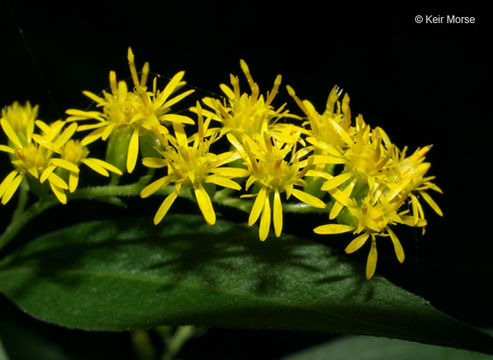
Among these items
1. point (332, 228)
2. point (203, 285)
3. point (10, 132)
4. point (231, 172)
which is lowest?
point (203, 285)

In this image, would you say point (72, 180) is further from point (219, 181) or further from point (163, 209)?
point (219, 181)

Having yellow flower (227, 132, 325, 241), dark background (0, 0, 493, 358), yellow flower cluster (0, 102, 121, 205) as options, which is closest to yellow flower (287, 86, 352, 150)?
yellow flower (227, 132, 325, 241)

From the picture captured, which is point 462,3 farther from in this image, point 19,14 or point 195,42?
point 19,14

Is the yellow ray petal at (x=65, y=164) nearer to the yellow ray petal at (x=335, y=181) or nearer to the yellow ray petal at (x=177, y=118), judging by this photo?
the yellow ray petal at (x=177, y=118)

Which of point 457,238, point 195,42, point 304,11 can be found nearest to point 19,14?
point 195,42

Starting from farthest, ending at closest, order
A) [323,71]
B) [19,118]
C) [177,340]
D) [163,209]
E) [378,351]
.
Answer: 1. [323,71]
2. [177,340]
3. [378,351]
4. [19,118]
5. [163,209]

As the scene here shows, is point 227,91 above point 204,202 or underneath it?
above

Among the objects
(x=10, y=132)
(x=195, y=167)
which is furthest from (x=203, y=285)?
(x=10, y=132)
